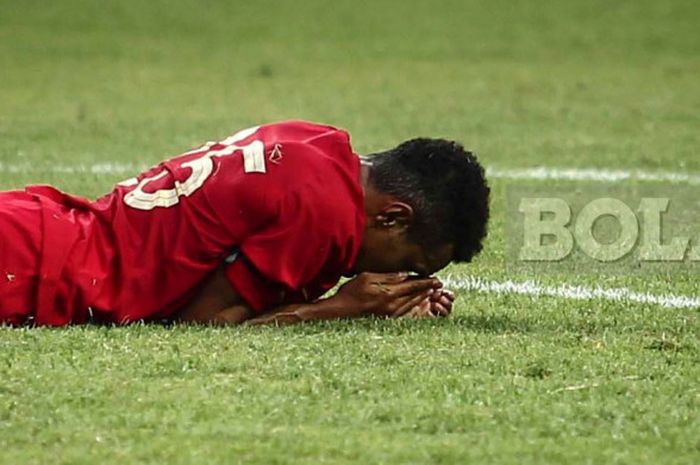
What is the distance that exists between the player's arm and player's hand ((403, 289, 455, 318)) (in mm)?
17

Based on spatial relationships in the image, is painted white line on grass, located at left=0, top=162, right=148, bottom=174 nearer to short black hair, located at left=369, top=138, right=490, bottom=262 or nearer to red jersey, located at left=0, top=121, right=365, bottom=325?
red jersey, located at left=0, top=121, right=365, bottom=325

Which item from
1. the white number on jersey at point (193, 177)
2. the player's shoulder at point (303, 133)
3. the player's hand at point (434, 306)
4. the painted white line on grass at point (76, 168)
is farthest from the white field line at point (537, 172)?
the white number on jersey at point (193, 177)

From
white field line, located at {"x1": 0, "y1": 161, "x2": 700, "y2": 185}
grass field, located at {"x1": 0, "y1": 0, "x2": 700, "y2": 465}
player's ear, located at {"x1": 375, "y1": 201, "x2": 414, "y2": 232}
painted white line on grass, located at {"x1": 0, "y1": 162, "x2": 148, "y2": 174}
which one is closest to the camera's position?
grass field, located at {"x1": 0, "y1": 0, "x2": 700, "y2": 465}

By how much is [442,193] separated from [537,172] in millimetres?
4261

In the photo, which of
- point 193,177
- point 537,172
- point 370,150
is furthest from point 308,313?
point 370,150

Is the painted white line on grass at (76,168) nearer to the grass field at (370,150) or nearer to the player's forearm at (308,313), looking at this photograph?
the grass field at (370,150)

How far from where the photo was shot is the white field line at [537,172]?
31.2 ft

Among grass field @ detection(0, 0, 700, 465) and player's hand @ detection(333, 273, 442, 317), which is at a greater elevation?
player's hand @ detection(333, 273, 442, 317)

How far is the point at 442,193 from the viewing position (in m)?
5.59

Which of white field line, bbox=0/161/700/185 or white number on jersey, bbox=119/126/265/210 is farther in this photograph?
white field line, bbox=0/161/700/185

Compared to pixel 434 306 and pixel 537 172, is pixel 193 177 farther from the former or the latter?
pixel 537 172

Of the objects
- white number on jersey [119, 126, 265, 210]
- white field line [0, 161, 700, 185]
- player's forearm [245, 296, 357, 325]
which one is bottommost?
white field line [0, 161, 700, 185]

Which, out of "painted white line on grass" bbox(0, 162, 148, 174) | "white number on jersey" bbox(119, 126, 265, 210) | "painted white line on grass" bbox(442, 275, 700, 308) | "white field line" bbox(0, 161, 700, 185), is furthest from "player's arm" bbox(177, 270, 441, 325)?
"painted white line on grass" bbox(0, 162, 148, 174)

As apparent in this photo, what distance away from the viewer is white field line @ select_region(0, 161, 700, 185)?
31.2 feet
